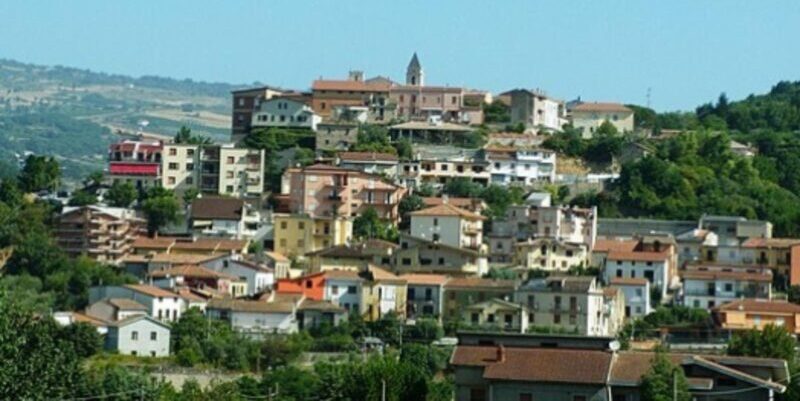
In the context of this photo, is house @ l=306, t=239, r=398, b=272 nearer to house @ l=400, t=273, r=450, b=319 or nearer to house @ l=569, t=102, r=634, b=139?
house @ l=400, t=273, r=450, b=319

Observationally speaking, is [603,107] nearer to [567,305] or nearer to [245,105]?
[245,105]

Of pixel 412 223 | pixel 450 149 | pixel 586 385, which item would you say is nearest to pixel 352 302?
pixel 412 223

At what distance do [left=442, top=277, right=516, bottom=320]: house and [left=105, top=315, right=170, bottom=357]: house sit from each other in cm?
522

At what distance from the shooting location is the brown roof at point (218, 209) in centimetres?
4447

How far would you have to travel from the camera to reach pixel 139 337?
36469 millimetres

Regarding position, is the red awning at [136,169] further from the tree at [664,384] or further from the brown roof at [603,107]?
the tree at [664,384]

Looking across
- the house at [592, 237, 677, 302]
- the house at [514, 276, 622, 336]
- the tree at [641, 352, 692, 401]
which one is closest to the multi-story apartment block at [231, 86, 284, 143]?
the house at [592, 237, 677, 302]

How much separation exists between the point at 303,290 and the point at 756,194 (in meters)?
12.5

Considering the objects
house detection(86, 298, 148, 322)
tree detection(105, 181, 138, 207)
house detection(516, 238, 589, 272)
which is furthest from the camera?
tree detection(105, 181, 138, 207)

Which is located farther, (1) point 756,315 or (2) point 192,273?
(2) point 192,273

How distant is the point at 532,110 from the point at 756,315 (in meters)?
18.0

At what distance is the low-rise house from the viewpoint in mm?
36969

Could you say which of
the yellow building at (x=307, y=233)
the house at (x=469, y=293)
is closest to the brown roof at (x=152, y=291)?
the yellow building at (x=307, y=233)

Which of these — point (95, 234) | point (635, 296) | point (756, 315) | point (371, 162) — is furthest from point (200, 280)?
point (756, 315)
